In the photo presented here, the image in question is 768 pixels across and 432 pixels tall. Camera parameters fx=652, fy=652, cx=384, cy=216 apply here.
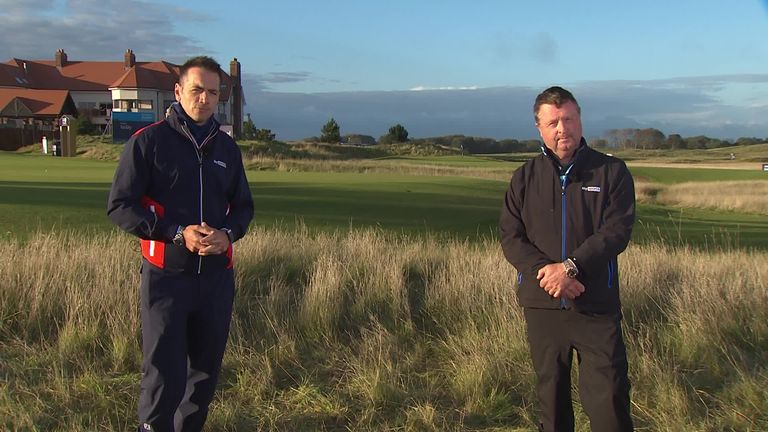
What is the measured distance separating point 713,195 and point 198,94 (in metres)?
31.2

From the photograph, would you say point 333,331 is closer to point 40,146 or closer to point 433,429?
point 433,429

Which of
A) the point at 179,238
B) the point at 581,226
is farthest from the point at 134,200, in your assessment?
the point at 581,226

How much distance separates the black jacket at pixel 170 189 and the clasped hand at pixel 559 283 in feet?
5.41

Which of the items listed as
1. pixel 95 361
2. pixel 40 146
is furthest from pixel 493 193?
pixel 40 146

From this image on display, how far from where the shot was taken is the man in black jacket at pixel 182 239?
10.8 ft

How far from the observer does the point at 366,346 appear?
507cm

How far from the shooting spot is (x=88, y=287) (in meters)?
5.84

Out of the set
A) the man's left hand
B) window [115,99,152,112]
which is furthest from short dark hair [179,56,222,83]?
window [115,99,152,112]

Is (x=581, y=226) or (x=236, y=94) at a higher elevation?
(x=236, y=94)

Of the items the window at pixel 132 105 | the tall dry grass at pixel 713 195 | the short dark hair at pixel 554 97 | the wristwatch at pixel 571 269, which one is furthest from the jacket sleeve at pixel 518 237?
the window at pixel 132 105

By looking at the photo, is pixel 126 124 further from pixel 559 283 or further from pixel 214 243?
pixel 559 283

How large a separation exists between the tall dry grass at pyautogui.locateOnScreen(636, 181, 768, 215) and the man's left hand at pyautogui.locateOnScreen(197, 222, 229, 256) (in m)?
28.0

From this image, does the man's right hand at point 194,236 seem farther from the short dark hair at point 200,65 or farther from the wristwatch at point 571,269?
the wristwatch at point 571,269

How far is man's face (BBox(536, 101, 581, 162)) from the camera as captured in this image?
3449 millimetres
